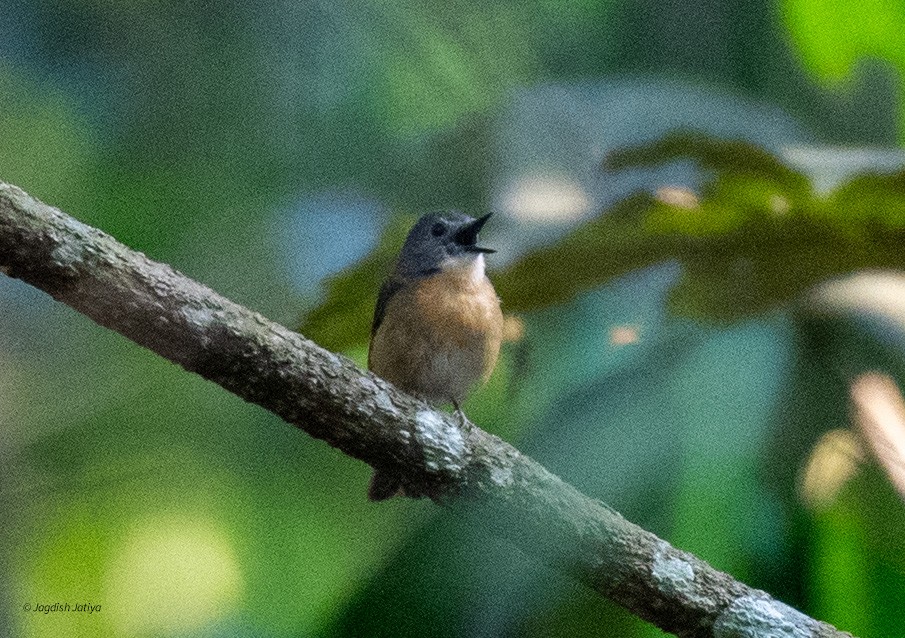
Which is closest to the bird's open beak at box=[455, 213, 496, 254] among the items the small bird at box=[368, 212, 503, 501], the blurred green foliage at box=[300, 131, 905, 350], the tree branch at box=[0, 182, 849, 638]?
the small bird at box=[368, 212, 503, 501]

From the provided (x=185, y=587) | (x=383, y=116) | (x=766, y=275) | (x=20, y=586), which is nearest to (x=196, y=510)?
(x=185, y=587)

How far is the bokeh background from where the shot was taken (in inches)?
60.1

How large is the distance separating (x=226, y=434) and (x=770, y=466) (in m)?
1.03

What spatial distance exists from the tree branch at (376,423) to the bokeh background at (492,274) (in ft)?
0.80

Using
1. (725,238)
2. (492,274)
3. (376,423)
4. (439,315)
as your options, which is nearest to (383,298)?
(439,315)

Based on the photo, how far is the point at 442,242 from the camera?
71.1 inches

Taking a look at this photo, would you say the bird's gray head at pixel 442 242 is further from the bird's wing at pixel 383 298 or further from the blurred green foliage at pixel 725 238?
the blurred green foliage at pixel 725 238

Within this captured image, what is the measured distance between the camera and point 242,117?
1725 mm

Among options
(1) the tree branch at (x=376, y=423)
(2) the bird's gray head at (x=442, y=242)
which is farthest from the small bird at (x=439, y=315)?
(1) the tree branch at (x=376, y=423)

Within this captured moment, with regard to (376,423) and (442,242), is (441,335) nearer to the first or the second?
(442,242)

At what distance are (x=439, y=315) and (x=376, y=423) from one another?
1.67 feet

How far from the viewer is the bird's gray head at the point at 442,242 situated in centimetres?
180

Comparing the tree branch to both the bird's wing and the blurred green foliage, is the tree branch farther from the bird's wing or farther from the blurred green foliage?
the blurred green foliage

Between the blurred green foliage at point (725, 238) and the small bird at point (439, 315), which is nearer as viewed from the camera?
the small bird at point (439, 315)
